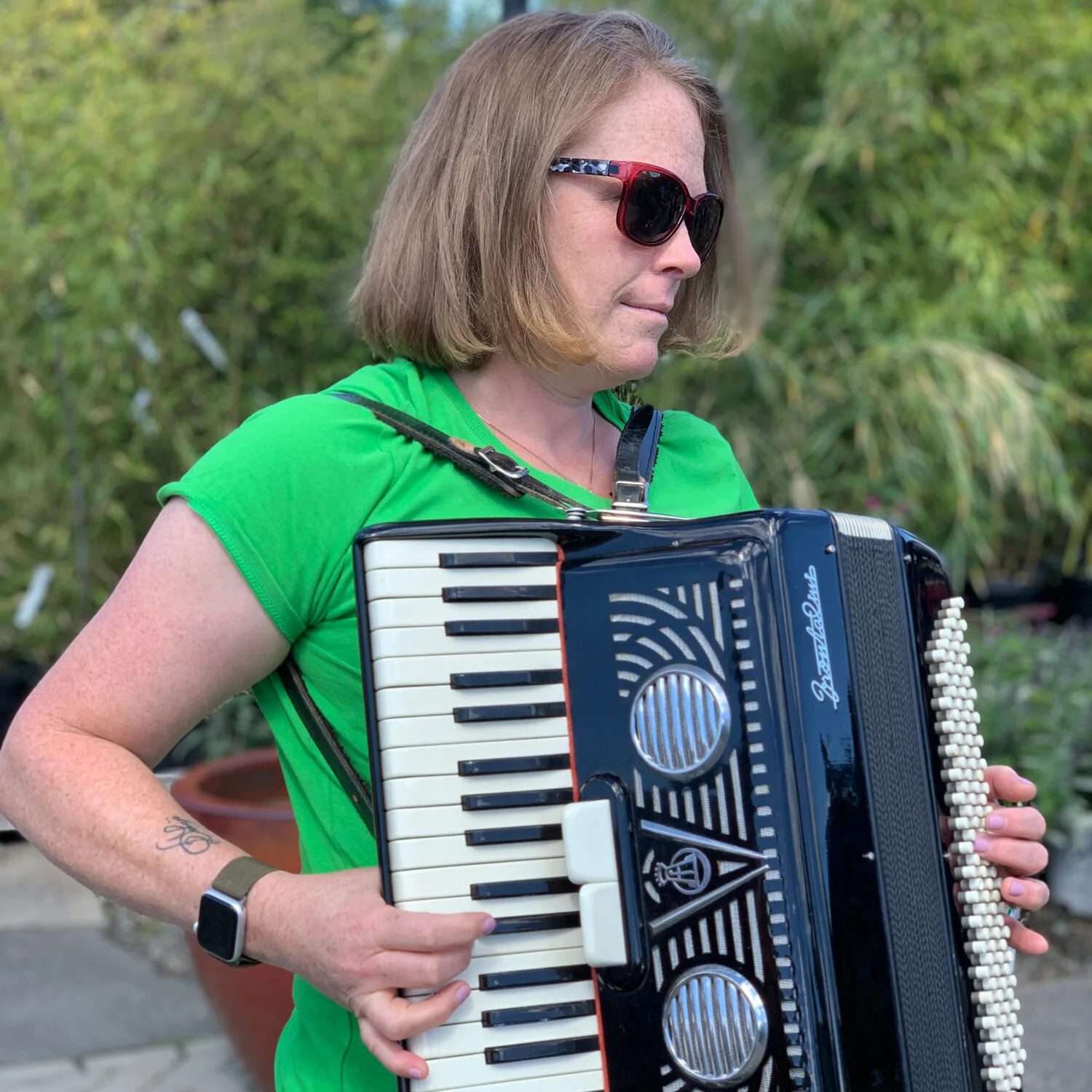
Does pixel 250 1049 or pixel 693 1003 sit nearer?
pixel 693 1003

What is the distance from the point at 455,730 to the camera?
1058 mm

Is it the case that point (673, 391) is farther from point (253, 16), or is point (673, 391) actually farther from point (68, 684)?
point (68, 684)

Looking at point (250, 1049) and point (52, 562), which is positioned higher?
point (52, 562)

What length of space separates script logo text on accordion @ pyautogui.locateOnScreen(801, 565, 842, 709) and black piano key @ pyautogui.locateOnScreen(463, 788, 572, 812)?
0.24m

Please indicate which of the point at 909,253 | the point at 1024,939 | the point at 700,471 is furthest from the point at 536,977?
the point at 909,253

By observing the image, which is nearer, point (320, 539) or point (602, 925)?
point (602, 925)

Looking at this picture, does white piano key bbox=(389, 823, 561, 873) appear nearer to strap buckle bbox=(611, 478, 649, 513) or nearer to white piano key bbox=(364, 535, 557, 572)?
white piano key bbox=(364, 535, 557, 572)

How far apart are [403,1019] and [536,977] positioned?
0.12 meters

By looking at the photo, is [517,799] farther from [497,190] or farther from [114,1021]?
[114,1021]

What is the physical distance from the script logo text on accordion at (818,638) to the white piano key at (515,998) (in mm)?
310

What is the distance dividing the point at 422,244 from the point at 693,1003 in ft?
2.76

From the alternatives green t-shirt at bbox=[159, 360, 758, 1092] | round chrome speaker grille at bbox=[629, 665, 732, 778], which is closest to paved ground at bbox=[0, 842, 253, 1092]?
green t-shirt at bbox=[159, 360, 758, 1092]

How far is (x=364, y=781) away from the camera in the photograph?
1193 mm

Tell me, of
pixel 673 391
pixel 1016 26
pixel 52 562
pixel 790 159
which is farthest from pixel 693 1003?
pixel 1016 26
